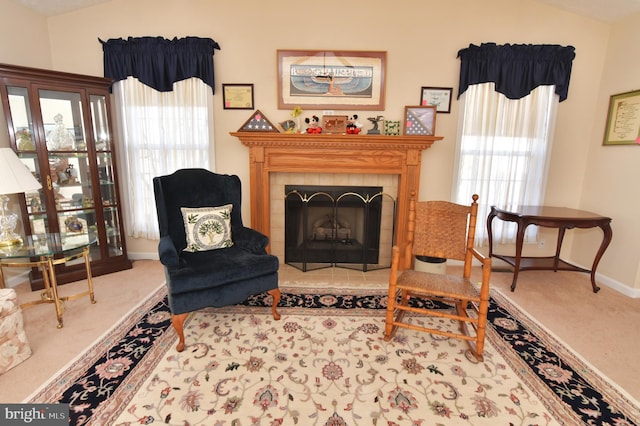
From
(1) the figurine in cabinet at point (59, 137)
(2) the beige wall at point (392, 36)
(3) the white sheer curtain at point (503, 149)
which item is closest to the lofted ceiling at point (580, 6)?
(2) the beige wall at point (392, 36)

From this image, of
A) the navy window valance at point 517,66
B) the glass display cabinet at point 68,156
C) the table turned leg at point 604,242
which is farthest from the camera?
the navy window valance at point 517,66

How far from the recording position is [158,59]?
10.6 feet

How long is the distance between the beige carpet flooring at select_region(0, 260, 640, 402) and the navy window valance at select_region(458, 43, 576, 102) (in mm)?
1951

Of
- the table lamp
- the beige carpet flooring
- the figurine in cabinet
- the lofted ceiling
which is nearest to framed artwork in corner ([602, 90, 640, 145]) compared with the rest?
the lofted ceiling

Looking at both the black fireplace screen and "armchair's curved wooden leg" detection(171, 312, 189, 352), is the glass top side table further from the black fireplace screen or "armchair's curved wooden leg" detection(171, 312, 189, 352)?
the black fireplace screen

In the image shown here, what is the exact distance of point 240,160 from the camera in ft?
11.6

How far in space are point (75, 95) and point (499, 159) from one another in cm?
429

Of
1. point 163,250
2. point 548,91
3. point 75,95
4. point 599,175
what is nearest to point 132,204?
point 75,95

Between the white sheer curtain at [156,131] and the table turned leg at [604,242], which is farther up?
the white sheer curtain at [156,131]

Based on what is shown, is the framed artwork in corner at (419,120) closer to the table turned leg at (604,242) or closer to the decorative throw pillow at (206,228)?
the table turned leg at (604,242)

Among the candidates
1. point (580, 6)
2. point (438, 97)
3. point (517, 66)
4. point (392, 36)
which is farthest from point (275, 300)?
point (580, 6)

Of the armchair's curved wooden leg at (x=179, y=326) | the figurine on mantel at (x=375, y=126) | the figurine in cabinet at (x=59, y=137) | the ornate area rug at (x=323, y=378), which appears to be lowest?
the ornate area rug at (x=323, y=378)

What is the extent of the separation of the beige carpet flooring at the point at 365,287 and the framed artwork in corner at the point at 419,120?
1530 millimetres

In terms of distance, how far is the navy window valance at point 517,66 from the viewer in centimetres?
317
